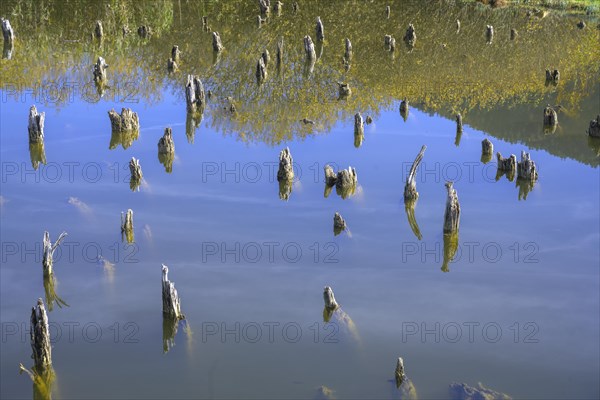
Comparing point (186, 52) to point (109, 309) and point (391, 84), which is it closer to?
point (391, 84)

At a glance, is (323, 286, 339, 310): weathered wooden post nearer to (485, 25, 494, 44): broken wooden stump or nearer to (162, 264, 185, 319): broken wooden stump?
(162, 264, 185, 319): broken wooden stump

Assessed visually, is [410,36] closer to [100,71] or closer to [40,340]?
[100,71]

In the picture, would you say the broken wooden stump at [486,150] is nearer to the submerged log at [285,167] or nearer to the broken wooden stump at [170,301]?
the submerged log at [285,167]

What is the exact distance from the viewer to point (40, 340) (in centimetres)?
1298

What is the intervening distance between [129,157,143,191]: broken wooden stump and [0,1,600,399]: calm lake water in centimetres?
30

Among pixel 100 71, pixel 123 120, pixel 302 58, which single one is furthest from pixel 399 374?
pixel 302 58

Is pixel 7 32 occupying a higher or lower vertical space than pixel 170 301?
higher

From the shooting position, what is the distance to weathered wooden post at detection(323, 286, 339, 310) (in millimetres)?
15148

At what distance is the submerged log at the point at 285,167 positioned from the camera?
2142 cm

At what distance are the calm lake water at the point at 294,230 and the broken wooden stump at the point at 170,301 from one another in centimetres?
33

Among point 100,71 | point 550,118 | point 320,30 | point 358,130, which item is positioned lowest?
point 358,130

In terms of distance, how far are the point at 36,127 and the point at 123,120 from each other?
2.51m

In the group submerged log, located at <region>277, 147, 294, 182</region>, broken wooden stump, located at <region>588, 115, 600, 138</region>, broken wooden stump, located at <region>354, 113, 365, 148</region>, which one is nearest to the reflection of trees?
broken wooden stump, located at <region>354, 113, 365, 148</region>

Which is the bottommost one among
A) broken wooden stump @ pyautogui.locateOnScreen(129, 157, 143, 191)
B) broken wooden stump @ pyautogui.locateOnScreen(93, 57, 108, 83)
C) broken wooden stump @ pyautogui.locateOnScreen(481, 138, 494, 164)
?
broken wooden stump @ pyautogui.locateOnScreen(129, 157, 143, 191)
